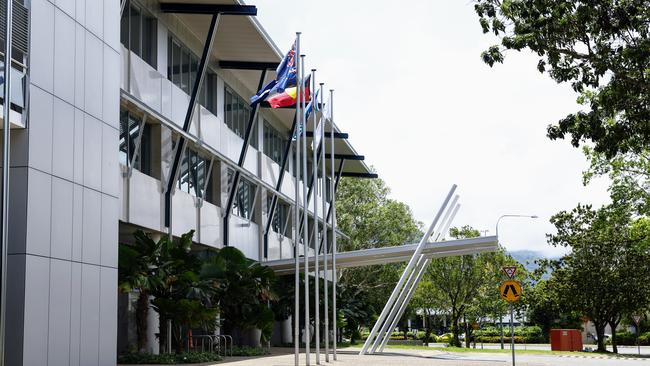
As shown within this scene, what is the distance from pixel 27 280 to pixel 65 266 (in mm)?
1562

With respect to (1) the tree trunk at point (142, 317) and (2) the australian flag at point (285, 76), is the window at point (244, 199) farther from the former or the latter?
(1) the tree trunk at point (142, 317)

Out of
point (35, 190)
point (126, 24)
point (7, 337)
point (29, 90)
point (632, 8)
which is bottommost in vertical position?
point (7, 337)

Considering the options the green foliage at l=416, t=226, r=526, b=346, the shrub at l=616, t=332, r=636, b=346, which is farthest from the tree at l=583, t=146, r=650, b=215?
the shrub at l=616, t=332, r=636, b=346

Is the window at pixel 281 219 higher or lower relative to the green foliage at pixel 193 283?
higher

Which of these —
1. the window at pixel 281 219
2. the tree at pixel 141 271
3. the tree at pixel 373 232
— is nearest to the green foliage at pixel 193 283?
the tree at pixel 141 271

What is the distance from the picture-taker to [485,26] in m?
20.6

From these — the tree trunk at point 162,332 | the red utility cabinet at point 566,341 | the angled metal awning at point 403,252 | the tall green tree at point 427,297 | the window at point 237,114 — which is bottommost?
the red utility cabinet at point 566,341

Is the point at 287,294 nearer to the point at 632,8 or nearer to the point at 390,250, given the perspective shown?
the point at 390,250

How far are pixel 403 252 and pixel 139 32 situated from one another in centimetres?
1655

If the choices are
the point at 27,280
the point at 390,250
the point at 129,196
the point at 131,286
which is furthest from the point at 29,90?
the point at 390,250

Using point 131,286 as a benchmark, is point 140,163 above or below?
above

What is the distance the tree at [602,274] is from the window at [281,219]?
16.9 meters

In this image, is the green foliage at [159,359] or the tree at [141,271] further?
the green foliage at [159,359]

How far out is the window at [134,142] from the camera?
2619cm
